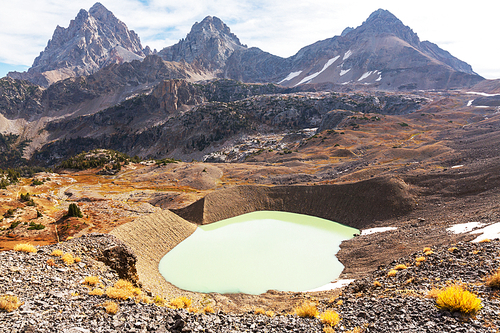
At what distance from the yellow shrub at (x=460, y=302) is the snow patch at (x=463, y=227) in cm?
1946

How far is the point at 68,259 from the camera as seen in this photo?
15180mm

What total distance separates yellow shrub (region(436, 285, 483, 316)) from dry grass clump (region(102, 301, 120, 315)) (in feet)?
45.5

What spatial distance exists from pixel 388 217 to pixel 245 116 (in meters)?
149

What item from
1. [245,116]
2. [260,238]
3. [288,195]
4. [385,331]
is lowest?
[260,238]

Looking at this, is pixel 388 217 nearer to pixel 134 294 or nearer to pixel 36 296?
pixel 134 294

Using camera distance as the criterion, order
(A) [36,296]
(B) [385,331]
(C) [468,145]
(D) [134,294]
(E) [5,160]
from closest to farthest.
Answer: (B) [385,331] → (A) [36,296] → (D) [134,294] → (C) [468,145] → (E) [5,160]

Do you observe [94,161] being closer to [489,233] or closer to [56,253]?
[56,253]

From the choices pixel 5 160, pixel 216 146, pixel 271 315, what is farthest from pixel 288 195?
pixel 5 160

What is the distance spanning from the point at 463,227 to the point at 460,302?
22.2m

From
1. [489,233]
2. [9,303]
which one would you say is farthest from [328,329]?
[489,233]

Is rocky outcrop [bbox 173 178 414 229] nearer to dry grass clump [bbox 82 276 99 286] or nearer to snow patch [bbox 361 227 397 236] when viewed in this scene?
snow patch [bbox 361 227 397 236]

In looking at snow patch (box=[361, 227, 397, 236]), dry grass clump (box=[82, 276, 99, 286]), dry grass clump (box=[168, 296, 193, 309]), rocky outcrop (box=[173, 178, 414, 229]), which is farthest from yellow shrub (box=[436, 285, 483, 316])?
rocky outcrop (box=[173, 178, 414, 229])

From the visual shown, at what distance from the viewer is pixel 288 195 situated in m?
53.7

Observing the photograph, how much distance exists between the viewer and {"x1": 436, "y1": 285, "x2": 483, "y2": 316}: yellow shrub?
9281 mm
